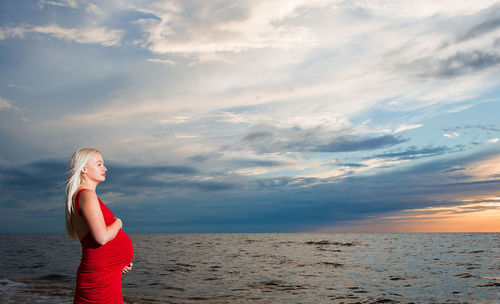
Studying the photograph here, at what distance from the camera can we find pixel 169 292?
14852mm

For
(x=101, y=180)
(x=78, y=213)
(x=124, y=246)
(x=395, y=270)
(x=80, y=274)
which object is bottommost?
(x=395, y=270)

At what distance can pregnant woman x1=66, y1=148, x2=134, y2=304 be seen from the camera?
3.31m

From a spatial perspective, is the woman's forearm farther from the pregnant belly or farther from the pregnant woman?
the pregnant belly

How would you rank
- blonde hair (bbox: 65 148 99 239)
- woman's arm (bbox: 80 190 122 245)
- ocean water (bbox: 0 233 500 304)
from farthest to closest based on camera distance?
ocean water (bbox: 0 233 500 304) < blonde hair (bbox: 65 148 99 239) < woman's arm (bbox: 80 190 122 245)

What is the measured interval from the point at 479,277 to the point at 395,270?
14.8ft

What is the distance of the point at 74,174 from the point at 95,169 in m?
0.19

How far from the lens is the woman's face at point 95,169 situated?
3.51 m

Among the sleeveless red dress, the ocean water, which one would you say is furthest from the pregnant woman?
the ocean water

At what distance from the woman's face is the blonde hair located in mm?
40

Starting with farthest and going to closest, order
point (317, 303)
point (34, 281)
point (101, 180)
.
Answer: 1. point (34, 281)
2. point (317, 303)
3. point (101, 180)

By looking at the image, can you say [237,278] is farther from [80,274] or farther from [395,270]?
[80,274]

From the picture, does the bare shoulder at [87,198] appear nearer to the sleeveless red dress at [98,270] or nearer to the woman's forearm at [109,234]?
the sleeveless red dress at [98,270]

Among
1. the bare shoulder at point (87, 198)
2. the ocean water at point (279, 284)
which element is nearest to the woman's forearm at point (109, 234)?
the bare shoulder at point (87, 198)

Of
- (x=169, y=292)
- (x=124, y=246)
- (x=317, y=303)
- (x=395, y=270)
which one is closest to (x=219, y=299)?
(x=169, y=292)
